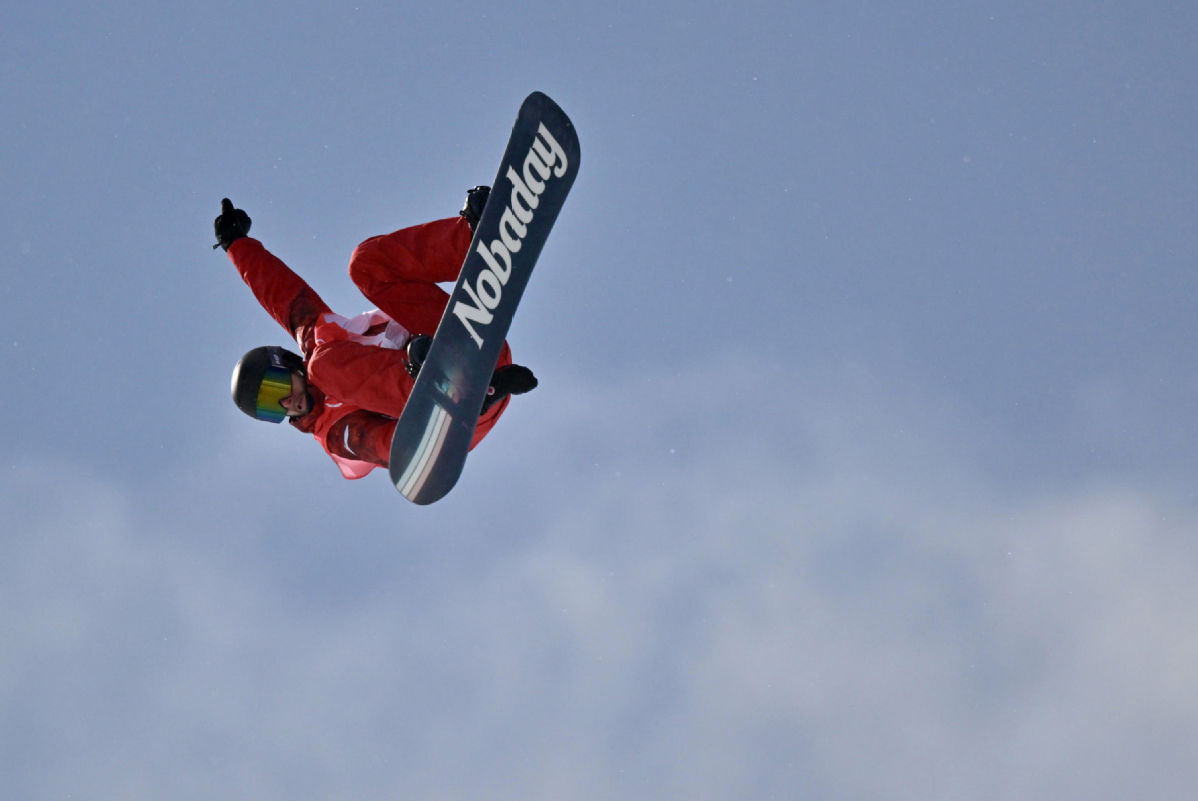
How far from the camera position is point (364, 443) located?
27.9 feet

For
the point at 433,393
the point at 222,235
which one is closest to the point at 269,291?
the point at 222,235

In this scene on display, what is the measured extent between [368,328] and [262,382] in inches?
27.1

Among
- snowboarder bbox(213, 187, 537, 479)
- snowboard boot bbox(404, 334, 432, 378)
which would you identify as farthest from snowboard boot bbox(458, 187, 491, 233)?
snowboard boot bbox(404, 334, 432, 378)

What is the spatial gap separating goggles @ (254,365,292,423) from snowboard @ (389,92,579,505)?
3.41 feet

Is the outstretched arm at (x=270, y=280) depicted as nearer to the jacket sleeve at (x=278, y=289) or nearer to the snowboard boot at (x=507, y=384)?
the jacket sleeve at (x=278, y=289)

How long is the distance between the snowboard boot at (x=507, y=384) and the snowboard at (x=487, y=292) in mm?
140

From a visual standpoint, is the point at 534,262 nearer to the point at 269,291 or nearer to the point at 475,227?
the point at 475,227

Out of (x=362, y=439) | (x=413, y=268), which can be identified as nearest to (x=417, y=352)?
(x=413, y=268)

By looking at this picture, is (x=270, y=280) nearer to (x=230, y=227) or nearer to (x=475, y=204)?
(x=230, y=227)

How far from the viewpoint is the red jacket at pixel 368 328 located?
26.7ft

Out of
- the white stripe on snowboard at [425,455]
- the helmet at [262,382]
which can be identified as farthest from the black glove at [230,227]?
the white stripe on snowboard at [425,455]

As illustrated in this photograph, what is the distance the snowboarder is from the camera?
8.10m

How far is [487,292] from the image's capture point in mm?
7715

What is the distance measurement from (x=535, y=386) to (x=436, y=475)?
0.72 m
